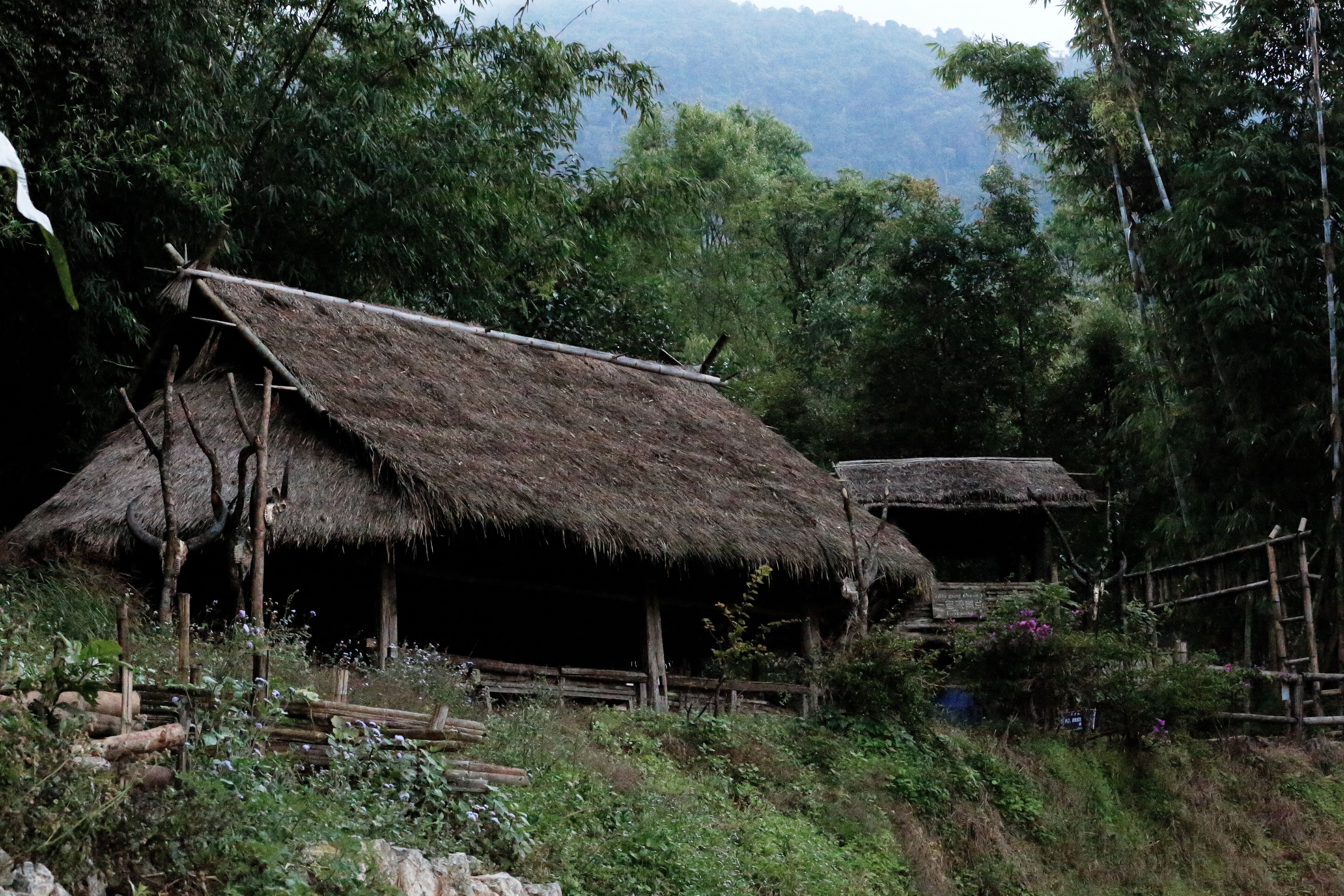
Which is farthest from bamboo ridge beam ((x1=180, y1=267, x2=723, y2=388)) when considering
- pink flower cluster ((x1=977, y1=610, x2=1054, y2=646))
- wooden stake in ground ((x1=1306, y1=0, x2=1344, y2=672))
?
wooden stake in ground ((x1=1306, y1=0, x2=1344, y2=672))

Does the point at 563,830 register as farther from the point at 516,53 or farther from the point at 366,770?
the point at 516,53

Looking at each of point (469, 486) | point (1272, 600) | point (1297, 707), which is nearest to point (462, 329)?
point (469, 486)

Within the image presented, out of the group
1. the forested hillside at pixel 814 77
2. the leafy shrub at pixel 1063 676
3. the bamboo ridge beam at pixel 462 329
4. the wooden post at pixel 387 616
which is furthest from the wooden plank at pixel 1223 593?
the forested hillside at pixel 814 77

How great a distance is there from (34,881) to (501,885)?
2316mm

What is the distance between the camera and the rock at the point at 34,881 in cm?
409

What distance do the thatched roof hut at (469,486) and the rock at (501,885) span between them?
366 cm

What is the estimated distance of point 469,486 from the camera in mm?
9875

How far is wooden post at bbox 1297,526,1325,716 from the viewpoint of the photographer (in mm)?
12836

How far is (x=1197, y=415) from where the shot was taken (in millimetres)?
16047

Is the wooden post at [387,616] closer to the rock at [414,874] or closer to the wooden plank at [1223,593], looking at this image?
the rock at [414,874]

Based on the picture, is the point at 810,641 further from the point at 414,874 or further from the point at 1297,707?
the point at 414,874

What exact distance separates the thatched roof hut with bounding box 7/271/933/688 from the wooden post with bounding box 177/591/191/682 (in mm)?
3095

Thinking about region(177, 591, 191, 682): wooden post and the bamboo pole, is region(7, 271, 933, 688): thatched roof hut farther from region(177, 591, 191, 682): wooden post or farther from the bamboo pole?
the bamboo pole

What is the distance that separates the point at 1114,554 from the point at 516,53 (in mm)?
11155
